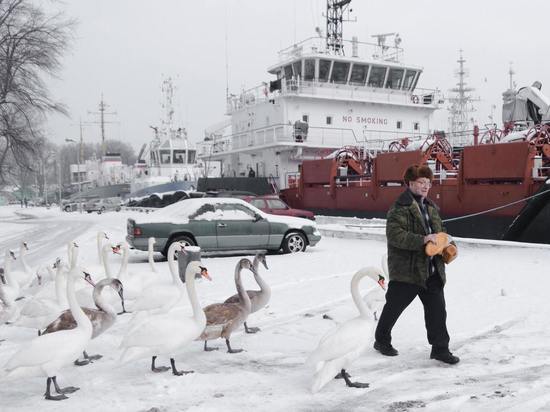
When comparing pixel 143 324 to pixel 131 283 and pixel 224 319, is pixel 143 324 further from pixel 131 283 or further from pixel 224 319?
pixel 131 283

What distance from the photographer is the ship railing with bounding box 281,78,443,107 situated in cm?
2738

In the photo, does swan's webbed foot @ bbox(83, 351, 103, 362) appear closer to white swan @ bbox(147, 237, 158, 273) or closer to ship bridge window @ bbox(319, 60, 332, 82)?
white swan @ bbox(147, 237, 158, 273)

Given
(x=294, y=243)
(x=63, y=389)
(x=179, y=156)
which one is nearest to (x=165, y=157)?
(x=179, y=156)

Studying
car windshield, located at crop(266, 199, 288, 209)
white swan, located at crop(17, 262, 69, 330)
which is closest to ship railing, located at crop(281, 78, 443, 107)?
car windshield, located at crop(266, 199, 288, 209)

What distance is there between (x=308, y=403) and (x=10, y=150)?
78.6ft

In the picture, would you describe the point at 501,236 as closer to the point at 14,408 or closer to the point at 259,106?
the point at 14,408

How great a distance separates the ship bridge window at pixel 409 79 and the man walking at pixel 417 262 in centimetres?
2599

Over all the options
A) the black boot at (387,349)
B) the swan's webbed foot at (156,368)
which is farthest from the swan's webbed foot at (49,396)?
the black boot at (387,349)

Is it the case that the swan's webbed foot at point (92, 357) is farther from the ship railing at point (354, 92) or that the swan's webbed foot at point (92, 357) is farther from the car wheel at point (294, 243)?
the ship railing at point (354, 92)

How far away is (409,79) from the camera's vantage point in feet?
97.0

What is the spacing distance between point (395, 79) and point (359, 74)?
2324mm

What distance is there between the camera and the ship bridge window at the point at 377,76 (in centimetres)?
2872

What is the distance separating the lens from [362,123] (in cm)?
2847

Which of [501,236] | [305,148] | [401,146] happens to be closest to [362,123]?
[305,148]
